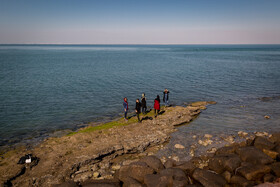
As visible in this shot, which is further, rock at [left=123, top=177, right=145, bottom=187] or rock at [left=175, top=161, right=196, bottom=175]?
rock at [left=175, top=161, right=196, bottom=175]

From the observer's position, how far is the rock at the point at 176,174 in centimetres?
1063

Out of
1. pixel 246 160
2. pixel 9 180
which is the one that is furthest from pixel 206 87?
pixel 9 180

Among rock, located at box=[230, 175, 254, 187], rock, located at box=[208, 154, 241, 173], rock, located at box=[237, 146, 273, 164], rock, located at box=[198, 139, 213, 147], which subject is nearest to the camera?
rock, located at box=[230, 175, 254, 187]

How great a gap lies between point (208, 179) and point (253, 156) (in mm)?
3854

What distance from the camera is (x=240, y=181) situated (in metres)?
10.2

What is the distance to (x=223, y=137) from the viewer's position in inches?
690

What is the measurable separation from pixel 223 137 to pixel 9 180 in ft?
55.1

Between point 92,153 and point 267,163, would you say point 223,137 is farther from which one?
point 92,153

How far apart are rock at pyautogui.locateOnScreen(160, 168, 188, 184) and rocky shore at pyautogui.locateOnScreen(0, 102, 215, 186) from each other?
324 cm

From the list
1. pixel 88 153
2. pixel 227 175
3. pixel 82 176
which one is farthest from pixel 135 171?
pixel 227 175

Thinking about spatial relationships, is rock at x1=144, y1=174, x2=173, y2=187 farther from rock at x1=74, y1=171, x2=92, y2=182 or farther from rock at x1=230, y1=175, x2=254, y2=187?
rock at x1=74, y1=171, x2=92, y2=182

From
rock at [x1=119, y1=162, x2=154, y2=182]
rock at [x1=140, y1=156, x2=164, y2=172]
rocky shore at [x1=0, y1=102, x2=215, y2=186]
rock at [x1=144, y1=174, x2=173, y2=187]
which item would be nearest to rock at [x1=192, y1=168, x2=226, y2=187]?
rock at [x1=144, y1=174, x2=173, y2=187]

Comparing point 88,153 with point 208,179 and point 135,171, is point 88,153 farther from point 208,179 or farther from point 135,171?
point 208,179

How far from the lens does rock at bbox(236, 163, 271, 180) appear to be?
10422 millimetres
